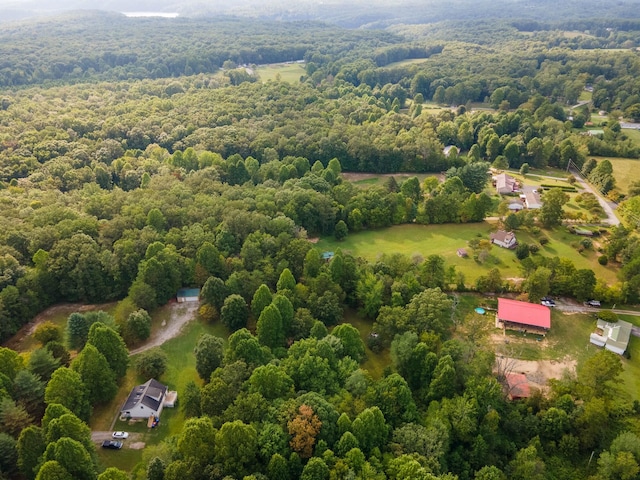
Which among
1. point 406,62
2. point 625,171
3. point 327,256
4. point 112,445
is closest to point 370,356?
point 327,256

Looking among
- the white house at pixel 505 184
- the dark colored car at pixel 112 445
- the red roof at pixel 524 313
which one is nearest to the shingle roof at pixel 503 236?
the red roof at pixel 524 313

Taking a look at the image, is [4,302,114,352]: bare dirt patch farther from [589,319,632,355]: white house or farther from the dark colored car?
[589,319,632,355]: white house

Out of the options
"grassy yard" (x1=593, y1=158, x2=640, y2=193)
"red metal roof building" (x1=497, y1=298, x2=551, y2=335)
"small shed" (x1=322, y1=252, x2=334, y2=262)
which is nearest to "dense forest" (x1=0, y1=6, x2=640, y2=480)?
"grassy yard" (x1=593, y1=158, x2=640, y2=193)

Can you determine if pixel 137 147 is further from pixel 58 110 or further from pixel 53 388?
pixel 53 388

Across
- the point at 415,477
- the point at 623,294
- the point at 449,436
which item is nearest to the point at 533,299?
the point at 623,294

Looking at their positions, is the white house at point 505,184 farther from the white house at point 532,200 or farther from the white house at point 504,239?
the white house at point 504,239

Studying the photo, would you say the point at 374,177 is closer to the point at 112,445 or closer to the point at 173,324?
the point at 173,324
